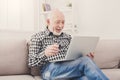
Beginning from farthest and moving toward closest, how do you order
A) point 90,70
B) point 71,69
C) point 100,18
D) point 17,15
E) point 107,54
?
1. point 17,15
2. point 100,18
3. point 107,54
4. point 71,69
5. point 90,70

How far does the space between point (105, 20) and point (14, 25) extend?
4.84 ft

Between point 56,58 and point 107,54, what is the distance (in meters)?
0.71

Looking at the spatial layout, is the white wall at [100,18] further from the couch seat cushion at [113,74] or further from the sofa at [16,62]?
the sofa at [16,62]

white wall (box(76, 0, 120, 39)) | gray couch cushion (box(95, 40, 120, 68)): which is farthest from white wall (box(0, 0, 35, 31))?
gray couch cushion (box(95, 40, 120, 68))

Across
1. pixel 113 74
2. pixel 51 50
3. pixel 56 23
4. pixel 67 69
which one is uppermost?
pixel 56 23

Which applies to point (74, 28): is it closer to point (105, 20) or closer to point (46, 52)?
point (105, 20)

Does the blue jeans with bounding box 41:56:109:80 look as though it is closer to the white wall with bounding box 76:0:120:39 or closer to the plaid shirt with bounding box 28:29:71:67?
the plaid shirt with bounding box 28:29:71:67

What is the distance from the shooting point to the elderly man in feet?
5.79

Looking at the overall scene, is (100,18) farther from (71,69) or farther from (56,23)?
(71,69)

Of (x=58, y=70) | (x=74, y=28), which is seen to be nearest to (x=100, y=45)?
(x=58, y=70)

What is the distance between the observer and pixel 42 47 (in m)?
2.05

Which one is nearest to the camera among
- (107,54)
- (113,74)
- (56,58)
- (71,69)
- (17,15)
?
(71,69)

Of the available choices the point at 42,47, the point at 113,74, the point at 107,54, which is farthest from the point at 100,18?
the point at 42,47

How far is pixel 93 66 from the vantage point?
1.73 m
